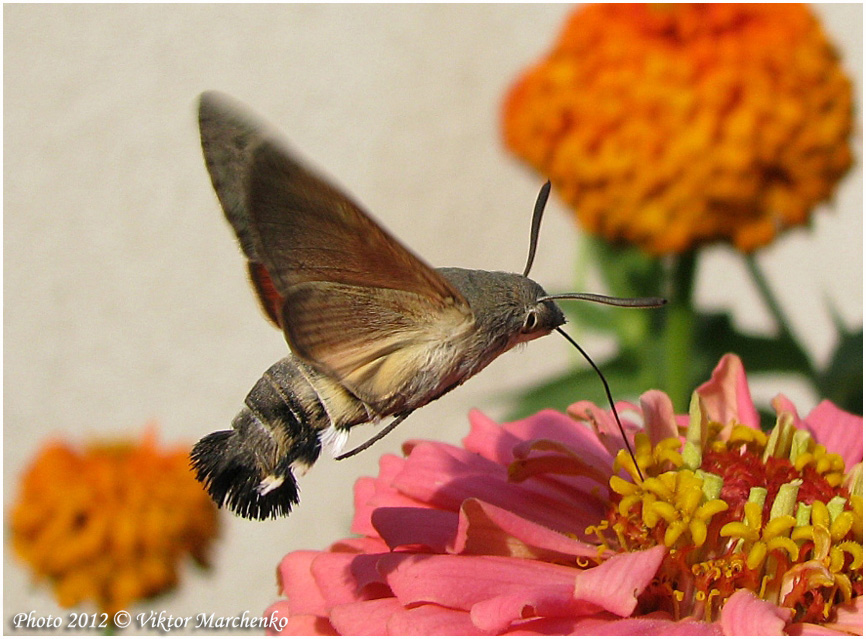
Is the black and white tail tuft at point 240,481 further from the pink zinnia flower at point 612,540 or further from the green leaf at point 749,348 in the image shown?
the green leaf at point 749,348

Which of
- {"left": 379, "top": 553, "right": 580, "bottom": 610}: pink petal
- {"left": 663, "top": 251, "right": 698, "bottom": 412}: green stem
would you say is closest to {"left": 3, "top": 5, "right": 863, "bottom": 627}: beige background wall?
{"left": 663, "top": 251, "right": 698, "bottom": 412}: green stem

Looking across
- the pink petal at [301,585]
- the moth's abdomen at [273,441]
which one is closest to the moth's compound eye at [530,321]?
the moth's abdomen at [273,441]

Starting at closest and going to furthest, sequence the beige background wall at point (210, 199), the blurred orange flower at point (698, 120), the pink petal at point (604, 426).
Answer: the pink petal at point (604, 426)
the blurred orange flower at point (698, 120)
the beige background wall at point (210, 199)

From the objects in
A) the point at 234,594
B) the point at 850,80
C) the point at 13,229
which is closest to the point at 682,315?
the point at 850,80

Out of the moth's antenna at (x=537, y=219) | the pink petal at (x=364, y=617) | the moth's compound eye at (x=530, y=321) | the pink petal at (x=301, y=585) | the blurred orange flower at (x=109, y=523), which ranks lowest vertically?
the blurred orange flower at (x=109, y=523)

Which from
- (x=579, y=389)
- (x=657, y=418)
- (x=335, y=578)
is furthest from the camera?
(x=579, y=389)

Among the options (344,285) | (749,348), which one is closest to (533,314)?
(344,285)

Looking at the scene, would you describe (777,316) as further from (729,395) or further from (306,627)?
(306,627)
